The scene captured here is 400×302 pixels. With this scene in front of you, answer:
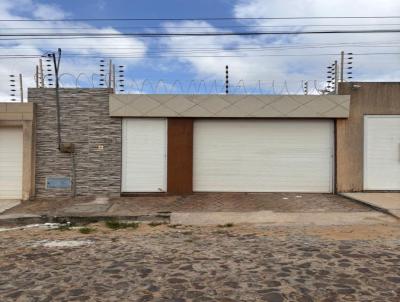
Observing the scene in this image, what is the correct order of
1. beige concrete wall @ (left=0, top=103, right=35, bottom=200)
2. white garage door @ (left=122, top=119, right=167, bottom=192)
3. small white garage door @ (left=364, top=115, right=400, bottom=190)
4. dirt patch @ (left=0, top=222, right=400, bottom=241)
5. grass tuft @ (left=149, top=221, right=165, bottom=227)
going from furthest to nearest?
small white garage door @ (left=364, top=115, right=400, bottom=190)
white garage door @ (left=122, top=119, right=167, bottom=192)
beige concrete wall @ (left=0, top=103, right=35, bottom=200)
grass tuft @ (left=149, top=221, right=165, bottom=227)
dirt patch @ (left=0, top=222, right=400, bottom=241)

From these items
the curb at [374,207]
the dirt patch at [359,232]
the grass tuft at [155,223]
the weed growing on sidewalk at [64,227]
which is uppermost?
the curb at [374,207]

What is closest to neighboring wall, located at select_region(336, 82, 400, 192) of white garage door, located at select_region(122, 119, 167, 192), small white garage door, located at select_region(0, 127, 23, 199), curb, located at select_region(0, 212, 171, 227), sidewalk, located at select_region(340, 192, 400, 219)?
sidewalk, located at select_region(340, 192, 400, 219)

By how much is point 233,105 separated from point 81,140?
5.28 m

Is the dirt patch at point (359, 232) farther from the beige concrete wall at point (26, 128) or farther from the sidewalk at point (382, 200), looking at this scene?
the beige concrete wall at point (26, 128)

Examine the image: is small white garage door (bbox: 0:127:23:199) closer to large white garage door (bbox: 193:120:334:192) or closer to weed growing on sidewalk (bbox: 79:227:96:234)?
weed growing on sidewalk (bbox: 79:227:96:234)

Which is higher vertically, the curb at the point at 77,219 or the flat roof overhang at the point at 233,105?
the flat roof overhang at the point at 233,105

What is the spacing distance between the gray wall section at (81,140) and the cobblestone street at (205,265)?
518 centimetres

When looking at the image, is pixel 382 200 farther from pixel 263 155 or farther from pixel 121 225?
pixel 121 225

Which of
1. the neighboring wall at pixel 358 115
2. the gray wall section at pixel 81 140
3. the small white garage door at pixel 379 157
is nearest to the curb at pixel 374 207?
the neighboring wall at pixel 358 115

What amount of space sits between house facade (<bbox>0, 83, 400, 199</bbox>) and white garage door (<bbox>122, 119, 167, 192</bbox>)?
0.11ft

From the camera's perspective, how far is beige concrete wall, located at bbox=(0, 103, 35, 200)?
13.8 meters

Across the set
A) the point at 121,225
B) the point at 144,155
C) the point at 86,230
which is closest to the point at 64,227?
the point at 86,230

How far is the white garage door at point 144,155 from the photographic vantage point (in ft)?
47.3

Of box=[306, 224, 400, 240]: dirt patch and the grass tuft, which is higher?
box=[306, 224, 400, 240]: dirt patch
